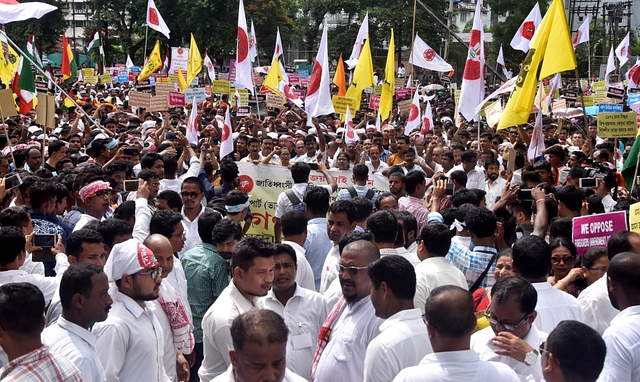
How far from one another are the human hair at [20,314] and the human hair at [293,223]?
8.77 ft

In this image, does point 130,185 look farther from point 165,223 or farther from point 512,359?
point 512,359

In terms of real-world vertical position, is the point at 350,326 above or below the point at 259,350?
below

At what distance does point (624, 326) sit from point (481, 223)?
6.03 ft

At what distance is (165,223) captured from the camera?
556cm

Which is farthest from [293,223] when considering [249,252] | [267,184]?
[267,184]

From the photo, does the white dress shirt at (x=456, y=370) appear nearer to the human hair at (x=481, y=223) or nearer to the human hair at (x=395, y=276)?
the human hair at (x=395, y=276)

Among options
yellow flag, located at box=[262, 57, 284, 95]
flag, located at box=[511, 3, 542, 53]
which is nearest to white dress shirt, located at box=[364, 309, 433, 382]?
yellow flag, located at box=[262, 57, 284, 95]

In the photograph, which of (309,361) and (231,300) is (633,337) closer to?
(309,361)

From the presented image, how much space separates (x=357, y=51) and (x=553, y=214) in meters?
14.3

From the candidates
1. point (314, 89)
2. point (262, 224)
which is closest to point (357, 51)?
point (314, 89)

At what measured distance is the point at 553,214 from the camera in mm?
7258

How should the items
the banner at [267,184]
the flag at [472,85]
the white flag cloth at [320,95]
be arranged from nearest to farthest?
the banner at [267,184] → the flag at [472,85] → the white flag cloth at [320,95]

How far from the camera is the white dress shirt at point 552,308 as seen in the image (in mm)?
4438

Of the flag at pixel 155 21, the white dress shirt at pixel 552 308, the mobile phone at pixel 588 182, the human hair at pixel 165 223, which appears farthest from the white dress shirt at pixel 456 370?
the flag at pixel 155 21
